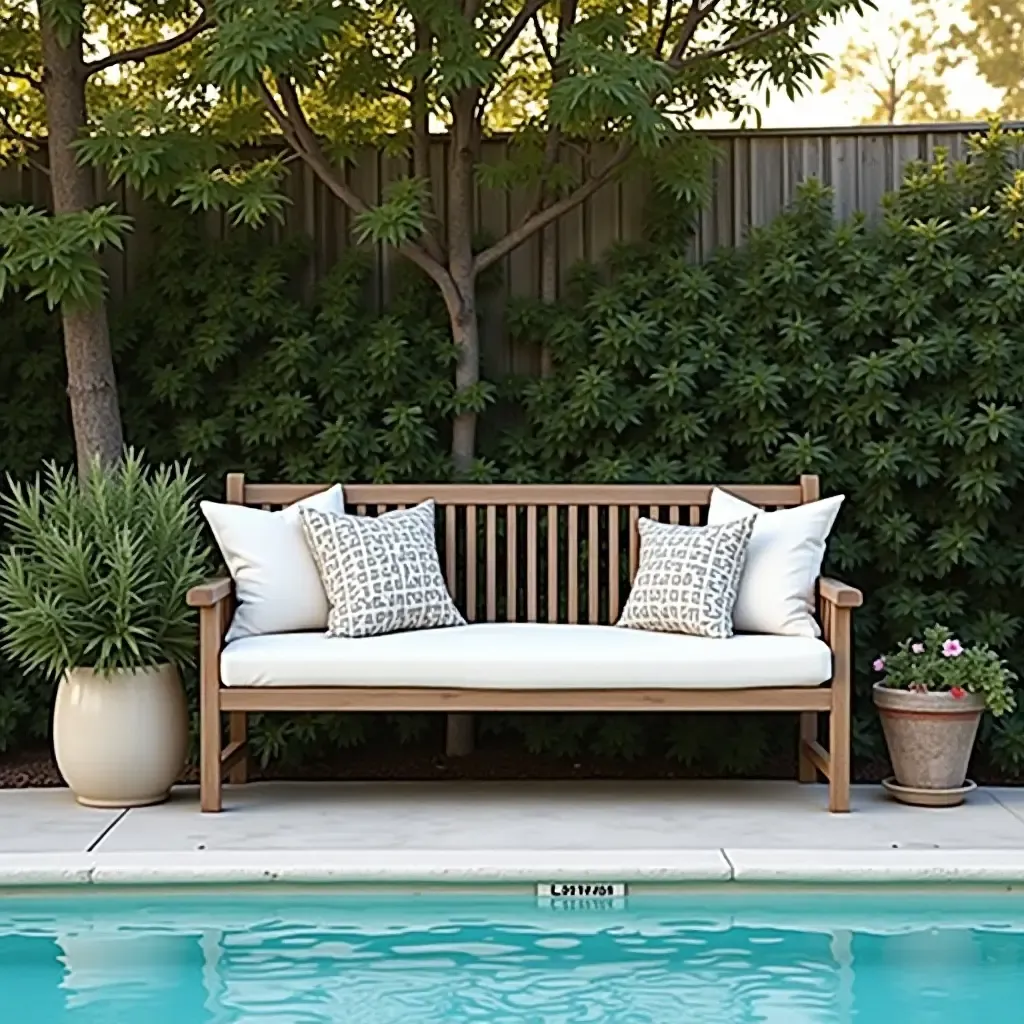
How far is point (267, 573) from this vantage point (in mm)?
4719

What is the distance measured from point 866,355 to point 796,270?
1.14 feet

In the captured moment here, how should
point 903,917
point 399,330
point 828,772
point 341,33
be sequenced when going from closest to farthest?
point 903,917
point 828,772
point 341,33
point 399,330

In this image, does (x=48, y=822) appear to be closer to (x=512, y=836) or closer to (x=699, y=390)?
(x=512, y=836)

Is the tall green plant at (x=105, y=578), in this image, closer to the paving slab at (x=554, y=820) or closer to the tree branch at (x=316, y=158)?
the paving slab at (x=554, y=820)

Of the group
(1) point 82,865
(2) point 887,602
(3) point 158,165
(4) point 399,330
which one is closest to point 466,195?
(4) point 399,330

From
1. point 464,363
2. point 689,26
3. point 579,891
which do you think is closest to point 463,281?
point 464,363

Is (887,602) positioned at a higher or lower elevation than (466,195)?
lower

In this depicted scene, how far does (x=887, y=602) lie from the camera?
512 centimetres

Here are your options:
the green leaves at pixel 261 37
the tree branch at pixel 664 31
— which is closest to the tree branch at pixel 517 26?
the tree branch at pixel 664 31

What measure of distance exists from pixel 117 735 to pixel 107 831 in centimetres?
A: 33

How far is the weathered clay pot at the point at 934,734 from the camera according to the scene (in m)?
4.54

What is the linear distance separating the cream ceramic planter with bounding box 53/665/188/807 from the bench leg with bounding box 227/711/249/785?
0.29m

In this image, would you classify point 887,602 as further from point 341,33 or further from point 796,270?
point 341,33

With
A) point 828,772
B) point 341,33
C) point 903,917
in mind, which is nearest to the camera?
point 903,917
